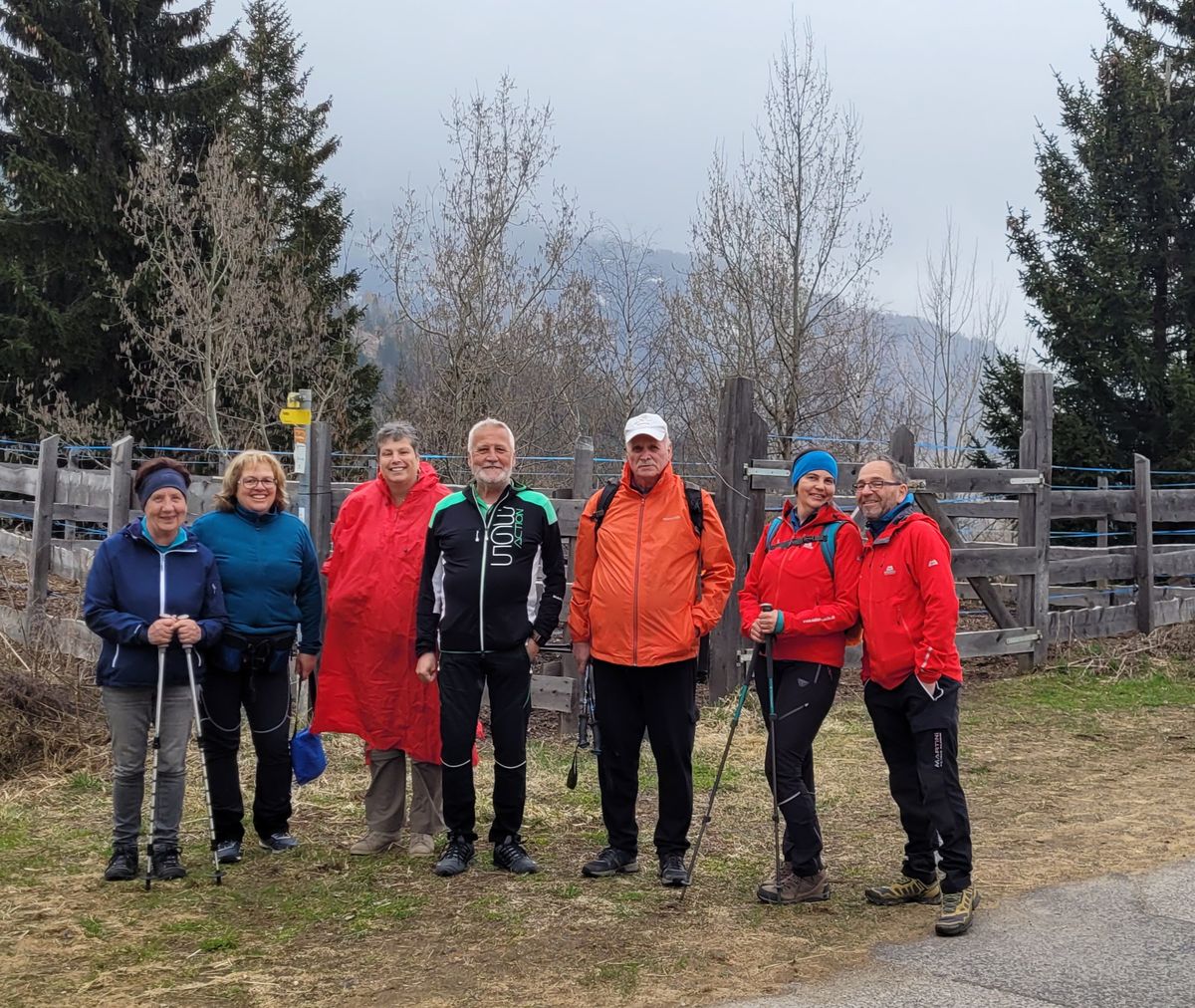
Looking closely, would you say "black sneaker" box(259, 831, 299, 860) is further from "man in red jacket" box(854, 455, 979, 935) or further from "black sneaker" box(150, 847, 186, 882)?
"man in red jacket" box(854, 455, 979, 935)

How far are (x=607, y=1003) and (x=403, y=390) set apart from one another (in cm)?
2164

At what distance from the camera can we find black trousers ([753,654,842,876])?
485 centimetres

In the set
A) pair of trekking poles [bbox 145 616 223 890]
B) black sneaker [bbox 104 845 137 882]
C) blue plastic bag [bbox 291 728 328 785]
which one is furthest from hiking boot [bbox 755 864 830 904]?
black sneaker [bbox 104 845 137 882]

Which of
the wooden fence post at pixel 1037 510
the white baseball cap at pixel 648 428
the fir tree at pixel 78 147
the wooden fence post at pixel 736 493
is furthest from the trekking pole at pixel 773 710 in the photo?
the fir tree at pixel 78 147

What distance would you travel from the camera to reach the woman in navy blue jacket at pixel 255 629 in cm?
534

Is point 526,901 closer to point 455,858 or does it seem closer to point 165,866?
point 455,858

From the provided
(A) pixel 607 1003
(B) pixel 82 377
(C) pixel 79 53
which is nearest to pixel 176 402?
(B) pixel 82 377

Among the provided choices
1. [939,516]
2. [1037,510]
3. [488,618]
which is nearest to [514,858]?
[488,618]

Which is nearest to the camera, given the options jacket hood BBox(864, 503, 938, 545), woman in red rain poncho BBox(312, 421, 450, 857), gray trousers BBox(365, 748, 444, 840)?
jacket hood BBox(864, 503, 938, 545)

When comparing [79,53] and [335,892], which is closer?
[335,892]

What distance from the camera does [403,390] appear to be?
2472 centimetres

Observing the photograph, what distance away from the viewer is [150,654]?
16.6ft

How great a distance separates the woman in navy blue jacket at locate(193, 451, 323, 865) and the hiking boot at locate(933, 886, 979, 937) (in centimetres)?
294

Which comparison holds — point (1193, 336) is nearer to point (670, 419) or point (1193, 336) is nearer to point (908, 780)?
point (670, 419)
